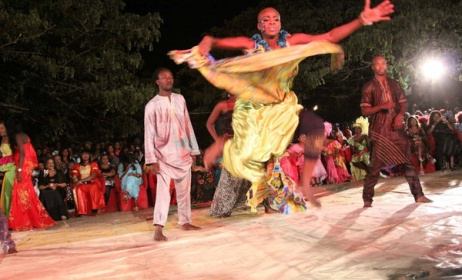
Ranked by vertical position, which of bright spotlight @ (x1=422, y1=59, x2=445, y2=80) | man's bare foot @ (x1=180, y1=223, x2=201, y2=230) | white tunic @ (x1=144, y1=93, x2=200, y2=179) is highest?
bright spotlight @ (x1=422, y1=59, x2=445, y2=80)

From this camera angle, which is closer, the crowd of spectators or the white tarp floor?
the white tarp floor

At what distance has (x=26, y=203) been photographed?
24.2 ft

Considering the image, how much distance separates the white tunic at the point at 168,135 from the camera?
5551mm

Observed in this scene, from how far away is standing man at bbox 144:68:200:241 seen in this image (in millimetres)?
5492

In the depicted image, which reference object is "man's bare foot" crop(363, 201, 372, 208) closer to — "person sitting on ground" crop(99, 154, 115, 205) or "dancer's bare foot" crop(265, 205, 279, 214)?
"dancer's bare foot" crop(265, 205, 279, 214)

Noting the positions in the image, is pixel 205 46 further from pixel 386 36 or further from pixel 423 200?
pixel 386 36

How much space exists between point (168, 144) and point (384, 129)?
2.68m

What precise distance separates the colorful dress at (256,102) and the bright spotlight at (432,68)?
11084 millimetres

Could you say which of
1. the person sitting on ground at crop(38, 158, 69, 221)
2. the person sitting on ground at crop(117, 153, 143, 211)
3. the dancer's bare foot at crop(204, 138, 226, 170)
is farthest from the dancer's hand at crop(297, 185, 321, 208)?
the person sitting on ground at crop(38, 158, 69, 221)

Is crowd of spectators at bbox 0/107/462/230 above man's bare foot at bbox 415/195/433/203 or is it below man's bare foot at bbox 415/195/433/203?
above

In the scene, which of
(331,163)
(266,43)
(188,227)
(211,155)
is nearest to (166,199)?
(188,227)

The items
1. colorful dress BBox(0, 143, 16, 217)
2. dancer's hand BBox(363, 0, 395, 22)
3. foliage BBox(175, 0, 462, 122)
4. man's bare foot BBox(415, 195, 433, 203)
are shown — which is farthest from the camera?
foliage BBox(175, 0, 462, 122)

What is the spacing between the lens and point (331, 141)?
11.1 meters

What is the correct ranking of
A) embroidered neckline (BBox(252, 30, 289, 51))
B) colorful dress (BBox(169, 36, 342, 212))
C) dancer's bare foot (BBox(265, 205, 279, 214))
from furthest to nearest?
1. dancer's bare foot (BBox(265, 205, 279, 214))
2. embroidered neckline (BBox(252, 30, 289, 51))
3. colorful dress (BBox(169, 36, 342, 212))
